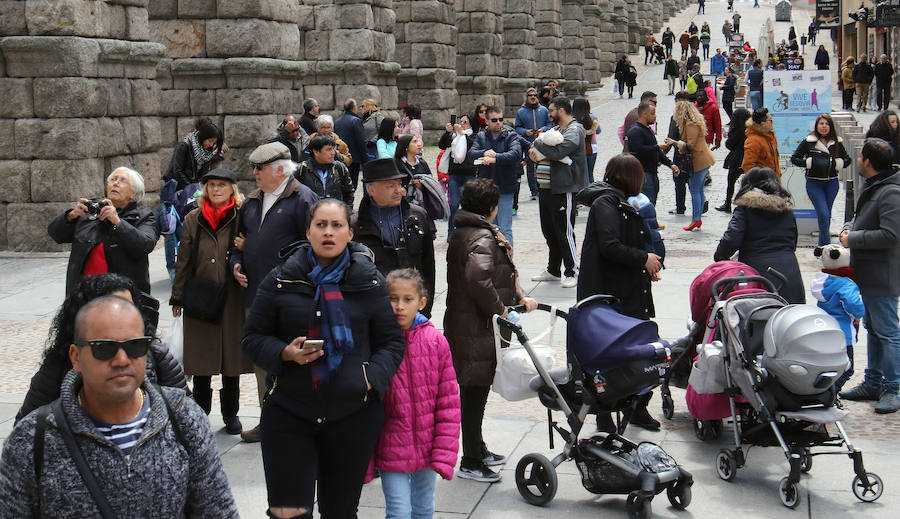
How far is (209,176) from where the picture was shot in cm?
665

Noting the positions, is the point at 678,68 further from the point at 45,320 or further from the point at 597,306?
the point at 597,306

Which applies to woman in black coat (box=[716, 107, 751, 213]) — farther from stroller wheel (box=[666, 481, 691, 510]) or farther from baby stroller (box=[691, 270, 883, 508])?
stroller wheel (box=[666, 481, 691, 510])

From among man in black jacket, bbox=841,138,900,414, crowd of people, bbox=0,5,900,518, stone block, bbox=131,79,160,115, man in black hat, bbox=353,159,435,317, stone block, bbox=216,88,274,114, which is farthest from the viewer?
stone block, bbox=216,88,274,114

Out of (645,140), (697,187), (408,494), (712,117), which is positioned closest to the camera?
(408,494)

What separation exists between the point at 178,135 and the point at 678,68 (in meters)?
28.6

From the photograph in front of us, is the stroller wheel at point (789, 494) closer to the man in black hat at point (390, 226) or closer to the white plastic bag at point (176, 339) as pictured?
the man in black hat at point (390, 226)

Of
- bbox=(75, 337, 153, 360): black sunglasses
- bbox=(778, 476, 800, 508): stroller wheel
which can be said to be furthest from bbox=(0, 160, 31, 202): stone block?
bbox=(75, 337, 153, 360): black sunglasses

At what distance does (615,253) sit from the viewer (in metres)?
6.70

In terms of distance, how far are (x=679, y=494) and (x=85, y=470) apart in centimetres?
332

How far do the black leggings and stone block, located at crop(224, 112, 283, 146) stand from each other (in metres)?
11.7

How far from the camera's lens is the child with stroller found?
7.32m

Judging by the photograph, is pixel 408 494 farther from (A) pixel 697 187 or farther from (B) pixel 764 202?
(A) pixel 697 187

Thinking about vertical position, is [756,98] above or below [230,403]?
above

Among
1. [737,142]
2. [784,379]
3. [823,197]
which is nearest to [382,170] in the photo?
[784,379]
